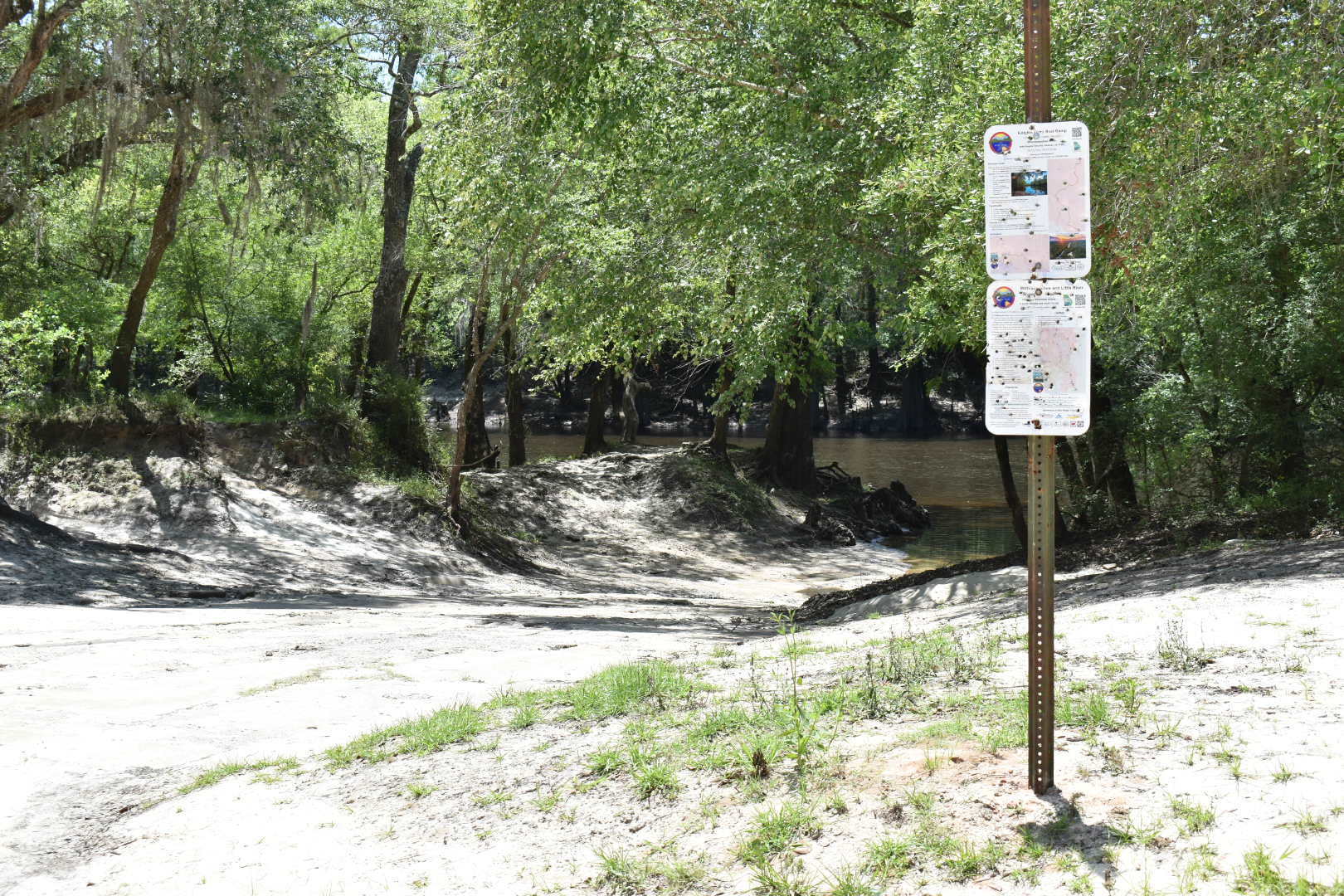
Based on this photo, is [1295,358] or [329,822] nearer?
[329,822]

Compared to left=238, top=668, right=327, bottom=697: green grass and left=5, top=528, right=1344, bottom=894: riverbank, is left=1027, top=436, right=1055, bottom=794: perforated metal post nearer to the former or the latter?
left=5, top=528, right=1344, bottom=894: riverbank

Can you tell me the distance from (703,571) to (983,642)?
13339 millimetres

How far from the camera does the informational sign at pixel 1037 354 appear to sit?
13.0ft

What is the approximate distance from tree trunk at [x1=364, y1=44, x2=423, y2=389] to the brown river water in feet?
33.7

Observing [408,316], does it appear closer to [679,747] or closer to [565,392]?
[679,747]

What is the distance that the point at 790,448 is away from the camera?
91.0 ft

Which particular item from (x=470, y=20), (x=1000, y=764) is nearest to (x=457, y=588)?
(x=470, y=20)

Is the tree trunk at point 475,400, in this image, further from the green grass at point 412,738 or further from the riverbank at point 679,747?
the green grass at point 412,738

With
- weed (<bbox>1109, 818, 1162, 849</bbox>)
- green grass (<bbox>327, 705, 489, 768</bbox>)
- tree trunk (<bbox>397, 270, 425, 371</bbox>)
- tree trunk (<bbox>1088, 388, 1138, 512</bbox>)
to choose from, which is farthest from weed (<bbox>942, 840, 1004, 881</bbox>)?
tree trunk (<bbox>397, 270, 425, 371</bbox>)

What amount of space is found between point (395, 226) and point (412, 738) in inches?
592

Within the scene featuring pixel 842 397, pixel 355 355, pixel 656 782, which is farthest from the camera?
pixel 842 397

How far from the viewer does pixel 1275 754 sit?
416cm

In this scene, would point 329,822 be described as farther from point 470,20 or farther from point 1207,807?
point 470,20

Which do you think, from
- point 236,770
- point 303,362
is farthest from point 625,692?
point 303,362
